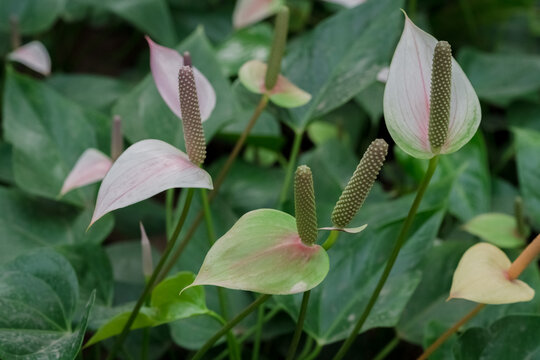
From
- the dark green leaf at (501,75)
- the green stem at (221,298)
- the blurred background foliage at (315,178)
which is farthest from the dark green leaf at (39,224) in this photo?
the dark green leaf at (501,75)

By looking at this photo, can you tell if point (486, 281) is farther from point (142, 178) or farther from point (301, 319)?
point (142, 178)

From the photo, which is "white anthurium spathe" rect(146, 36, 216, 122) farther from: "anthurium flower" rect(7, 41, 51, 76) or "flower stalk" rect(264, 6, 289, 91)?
"anthurium flower" rect(7, 41, 51, 76)

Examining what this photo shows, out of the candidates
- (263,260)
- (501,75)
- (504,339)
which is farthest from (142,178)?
(501,75)

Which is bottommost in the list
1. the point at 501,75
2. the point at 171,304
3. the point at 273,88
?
the point at 501,75

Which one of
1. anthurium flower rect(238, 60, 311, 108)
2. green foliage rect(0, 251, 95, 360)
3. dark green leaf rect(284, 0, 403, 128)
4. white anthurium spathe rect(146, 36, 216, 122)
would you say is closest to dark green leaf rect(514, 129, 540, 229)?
dark green leaf rect(284, 0, 403, 128)

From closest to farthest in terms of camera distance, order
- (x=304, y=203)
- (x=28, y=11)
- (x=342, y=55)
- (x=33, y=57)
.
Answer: (x=304, y=203)
(x=342, y=55)
(x=33, y=57)
(x=28, y=11)
